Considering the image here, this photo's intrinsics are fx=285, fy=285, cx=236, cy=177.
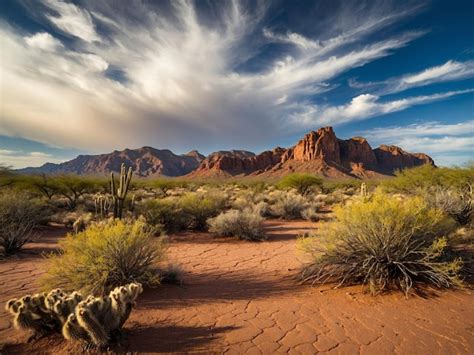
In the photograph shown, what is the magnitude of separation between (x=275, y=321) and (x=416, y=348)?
69.3 inches

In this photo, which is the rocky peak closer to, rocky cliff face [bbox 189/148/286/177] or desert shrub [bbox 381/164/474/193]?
rocky cliff face [bbox 189/148/286/177]

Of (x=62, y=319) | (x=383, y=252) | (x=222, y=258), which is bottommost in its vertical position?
(x=222, y=258)

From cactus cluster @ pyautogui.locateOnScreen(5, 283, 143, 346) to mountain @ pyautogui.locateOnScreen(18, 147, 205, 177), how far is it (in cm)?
15471

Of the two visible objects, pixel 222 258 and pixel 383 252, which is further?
pixel 222 258

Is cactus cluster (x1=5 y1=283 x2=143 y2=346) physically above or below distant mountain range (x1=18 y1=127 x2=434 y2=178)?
below

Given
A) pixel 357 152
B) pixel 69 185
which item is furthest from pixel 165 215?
pixel 357 152

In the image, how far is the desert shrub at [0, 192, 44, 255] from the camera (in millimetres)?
8194

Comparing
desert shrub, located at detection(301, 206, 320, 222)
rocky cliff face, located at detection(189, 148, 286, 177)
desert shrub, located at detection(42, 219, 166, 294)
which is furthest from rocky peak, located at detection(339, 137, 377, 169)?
desert shrub, located at detection(42, 219, 166, 294)

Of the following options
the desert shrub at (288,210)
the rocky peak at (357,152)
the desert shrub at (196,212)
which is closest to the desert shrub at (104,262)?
the desert shrub at (196,212)

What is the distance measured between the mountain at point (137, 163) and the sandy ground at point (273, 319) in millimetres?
153410

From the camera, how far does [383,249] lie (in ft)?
17.4

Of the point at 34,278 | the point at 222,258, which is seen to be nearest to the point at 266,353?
the point at 222,258

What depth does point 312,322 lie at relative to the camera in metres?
4.12

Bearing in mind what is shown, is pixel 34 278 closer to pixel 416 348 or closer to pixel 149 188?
pixel 416 348
